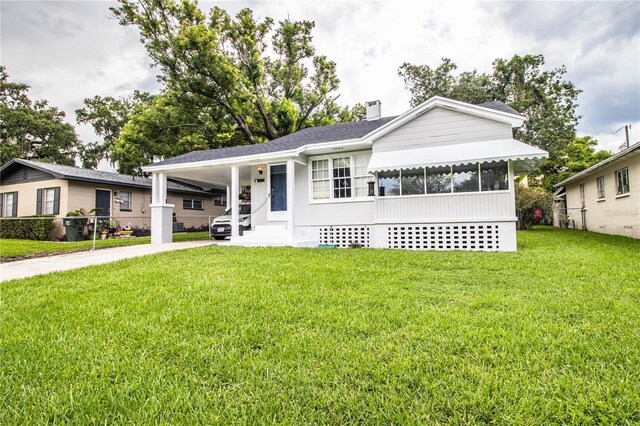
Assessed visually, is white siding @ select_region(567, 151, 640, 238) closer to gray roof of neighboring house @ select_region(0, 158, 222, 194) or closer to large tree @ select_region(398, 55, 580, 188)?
large tree @ select_region(398, 55, 580, 188)

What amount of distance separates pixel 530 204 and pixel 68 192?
23459 mm

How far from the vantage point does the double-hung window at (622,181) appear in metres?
12.7

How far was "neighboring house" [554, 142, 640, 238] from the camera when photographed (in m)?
12.1

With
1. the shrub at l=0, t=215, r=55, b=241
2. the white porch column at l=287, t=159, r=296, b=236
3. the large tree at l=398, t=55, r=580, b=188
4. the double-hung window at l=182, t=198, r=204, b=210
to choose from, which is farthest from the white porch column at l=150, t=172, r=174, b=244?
the large tree at l=398, t=55, r=580, b=188

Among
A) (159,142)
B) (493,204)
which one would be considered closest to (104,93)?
(159,142)

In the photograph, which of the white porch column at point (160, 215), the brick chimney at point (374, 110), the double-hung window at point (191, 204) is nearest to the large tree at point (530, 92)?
the brick chimney at point (374, 110)

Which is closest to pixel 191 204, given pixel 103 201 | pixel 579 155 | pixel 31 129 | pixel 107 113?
pixel 103 201

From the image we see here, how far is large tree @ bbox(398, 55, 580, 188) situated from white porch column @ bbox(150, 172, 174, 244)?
21.3m

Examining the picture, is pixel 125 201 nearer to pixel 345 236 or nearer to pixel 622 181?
pixel 345 236

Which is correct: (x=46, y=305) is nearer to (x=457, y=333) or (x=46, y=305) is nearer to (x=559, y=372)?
(x=457, y=333)

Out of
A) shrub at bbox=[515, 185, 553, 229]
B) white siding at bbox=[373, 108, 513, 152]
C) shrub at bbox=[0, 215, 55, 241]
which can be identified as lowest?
shrub at bbox=[0, 215, 55, 241]

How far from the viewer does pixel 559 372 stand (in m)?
2.41

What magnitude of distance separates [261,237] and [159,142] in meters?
15.0

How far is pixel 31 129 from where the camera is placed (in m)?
30.4
